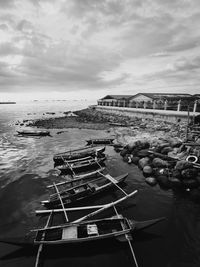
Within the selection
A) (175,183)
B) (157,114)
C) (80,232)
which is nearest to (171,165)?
(175,183)

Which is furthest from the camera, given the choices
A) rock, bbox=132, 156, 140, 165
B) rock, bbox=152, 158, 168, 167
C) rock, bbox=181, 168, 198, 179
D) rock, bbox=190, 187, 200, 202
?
rock, bbox=132, 156, 140, 165

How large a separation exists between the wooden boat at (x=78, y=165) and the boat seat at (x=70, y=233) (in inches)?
314

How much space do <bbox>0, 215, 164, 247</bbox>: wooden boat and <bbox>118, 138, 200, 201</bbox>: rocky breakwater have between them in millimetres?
5823

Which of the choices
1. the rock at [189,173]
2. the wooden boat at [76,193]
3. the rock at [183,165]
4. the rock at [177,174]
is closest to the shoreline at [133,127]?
the rock at [183,165]

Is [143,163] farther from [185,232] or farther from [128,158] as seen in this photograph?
[185,232]

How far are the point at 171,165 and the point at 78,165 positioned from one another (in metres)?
9.99

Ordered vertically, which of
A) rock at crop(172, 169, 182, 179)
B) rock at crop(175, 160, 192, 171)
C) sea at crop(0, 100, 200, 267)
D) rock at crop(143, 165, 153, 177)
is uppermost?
rock at crop(175, 160, 192, 171)

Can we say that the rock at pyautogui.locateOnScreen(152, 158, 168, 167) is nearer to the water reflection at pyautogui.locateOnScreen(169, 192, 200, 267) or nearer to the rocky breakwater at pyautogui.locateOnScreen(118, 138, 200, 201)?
the rocky breakwater at pyautogui.locateOnScreen(118, 138, 200, 201)

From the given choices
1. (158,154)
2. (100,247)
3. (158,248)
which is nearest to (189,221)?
(158,248)

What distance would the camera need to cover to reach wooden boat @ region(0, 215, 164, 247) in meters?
7.44

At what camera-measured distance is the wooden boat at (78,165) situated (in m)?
17.1

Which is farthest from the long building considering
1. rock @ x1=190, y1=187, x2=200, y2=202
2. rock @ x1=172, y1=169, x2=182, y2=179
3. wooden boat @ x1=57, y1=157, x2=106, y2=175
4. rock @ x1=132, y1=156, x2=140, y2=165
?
wooden boat @ x1=57, y1=157, x2=106, y2=175

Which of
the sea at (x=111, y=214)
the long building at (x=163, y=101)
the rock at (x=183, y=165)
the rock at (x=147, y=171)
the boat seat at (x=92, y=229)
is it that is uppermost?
the long building at (x=163, y=101)

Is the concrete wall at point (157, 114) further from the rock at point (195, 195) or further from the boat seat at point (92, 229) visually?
the boat seat at point (92, 229)
